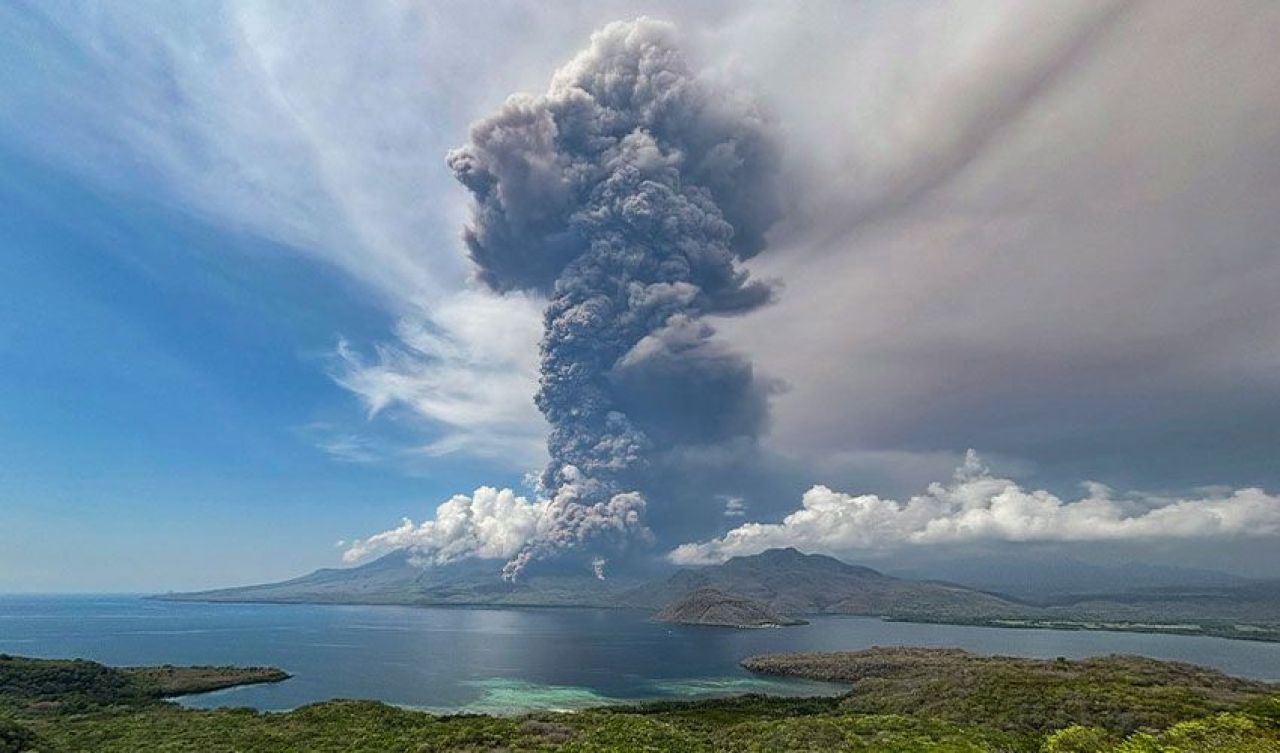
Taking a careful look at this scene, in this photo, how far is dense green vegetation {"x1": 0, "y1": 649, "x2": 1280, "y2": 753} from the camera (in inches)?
2911

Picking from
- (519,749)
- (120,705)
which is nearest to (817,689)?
(519,749)

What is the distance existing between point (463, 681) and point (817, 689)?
104 m

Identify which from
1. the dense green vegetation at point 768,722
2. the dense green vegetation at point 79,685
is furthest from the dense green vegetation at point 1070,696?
the dense green vegetation at point 79,685

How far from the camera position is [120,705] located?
424ft

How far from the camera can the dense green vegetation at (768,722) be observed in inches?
2911

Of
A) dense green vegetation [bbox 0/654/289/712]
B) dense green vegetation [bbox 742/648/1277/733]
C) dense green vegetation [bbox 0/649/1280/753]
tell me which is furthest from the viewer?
dense green vegetation [bbox 0/654/289/712]

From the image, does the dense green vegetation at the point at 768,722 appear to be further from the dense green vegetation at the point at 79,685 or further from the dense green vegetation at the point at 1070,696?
the dense green vegetation at the point at 79,685

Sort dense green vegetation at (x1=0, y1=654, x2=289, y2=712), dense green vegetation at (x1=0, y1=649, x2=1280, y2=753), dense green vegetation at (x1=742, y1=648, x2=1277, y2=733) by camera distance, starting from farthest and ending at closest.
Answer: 1. dense green vegetation at (x1=0, y1=654, x2=289, y2=712)
2. dense green vegetation at (x1=742, y1=648, x2=1277, y2=733)
3. dense green vegetation at (x1=0, y1=649, x2=1280, y2=753)

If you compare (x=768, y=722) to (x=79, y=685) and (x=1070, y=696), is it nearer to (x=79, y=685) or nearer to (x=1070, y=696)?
(x=1070, y=696)

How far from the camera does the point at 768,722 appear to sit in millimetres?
99750

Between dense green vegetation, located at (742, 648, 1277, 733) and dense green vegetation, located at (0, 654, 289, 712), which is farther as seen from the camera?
dense green vegetation, located at (0, 654, 289, 712)

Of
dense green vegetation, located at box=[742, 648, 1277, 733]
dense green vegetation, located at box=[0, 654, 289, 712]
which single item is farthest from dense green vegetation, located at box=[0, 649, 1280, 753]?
dense green vegetation, located at box=[0, 654, 289, 712]

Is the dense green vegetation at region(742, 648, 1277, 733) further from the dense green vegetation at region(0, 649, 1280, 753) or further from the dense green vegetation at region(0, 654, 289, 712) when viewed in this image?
the dense green vegetation at region(0, 654, 289, 712)

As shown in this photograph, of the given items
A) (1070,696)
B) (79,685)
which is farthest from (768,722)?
(79,685)
